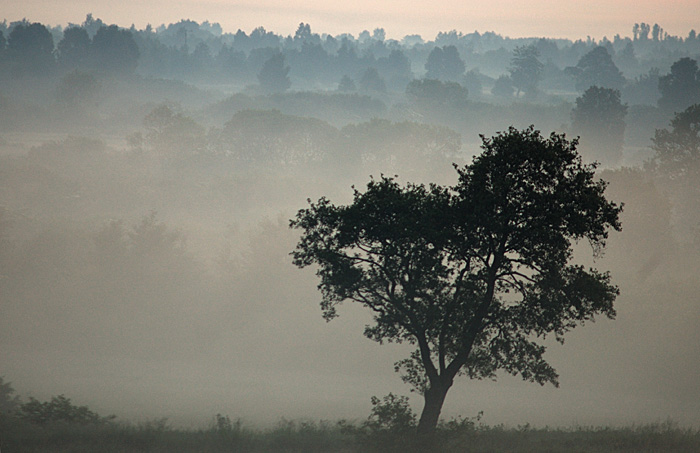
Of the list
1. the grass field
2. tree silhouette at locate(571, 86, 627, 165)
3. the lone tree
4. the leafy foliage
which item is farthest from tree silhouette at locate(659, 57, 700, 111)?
the leafy foliage

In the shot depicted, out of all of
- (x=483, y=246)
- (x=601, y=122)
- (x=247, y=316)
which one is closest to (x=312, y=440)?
(x=483, y=246)

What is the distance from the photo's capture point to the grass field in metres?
19.7

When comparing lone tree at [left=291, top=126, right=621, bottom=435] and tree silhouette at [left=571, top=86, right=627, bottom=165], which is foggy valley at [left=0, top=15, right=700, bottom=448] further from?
tree silhouette at [left=571, top=86, right=627, bottom=165]

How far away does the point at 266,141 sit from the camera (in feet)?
400

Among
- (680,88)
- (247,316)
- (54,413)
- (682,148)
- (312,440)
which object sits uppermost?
(680,88)

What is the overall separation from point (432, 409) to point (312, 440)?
5022 mm

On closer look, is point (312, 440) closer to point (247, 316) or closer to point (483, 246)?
point (483, 246)

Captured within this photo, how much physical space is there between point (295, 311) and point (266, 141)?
73.7 m

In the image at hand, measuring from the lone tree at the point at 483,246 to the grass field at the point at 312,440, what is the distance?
5.39 feet

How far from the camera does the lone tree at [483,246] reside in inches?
720

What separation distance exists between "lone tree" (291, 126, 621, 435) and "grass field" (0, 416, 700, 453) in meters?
1.64

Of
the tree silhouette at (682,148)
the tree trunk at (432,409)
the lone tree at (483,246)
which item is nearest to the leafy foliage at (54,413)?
the lone tree at (483,246)

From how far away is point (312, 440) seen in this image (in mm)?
21922

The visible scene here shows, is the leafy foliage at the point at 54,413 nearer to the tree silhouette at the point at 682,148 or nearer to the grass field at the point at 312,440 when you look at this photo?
the grass field at the point at 312,440
